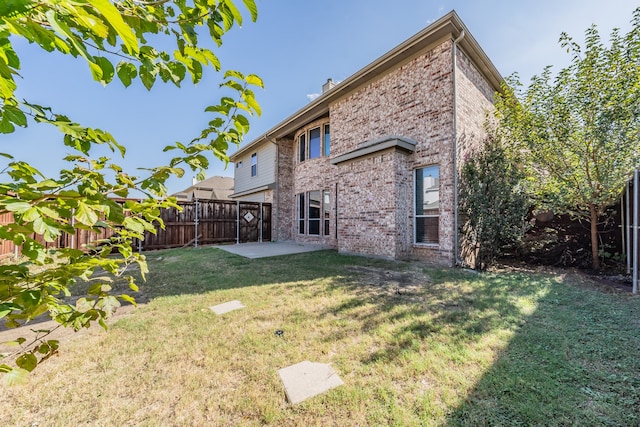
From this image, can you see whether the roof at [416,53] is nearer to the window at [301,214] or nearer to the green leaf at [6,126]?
the window at [301,214]

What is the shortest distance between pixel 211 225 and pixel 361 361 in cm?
1217

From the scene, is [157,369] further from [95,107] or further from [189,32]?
[189,32]

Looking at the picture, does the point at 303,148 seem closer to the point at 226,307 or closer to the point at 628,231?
the point at 226,307

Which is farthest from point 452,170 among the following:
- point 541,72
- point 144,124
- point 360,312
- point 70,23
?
point 70,23

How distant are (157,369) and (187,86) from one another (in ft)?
8.44

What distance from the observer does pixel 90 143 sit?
136 centimetres

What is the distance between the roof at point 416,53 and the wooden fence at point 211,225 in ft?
19.6

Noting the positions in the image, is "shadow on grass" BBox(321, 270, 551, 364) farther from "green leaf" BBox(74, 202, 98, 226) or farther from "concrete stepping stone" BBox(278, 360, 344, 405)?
"green leaf" BBox(74, 202, 98, 226)

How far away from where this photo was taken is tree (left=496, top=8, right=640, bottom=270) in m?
5.71

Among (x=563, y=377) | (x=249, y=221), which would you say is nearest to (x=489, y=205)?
(x=563, y=377)

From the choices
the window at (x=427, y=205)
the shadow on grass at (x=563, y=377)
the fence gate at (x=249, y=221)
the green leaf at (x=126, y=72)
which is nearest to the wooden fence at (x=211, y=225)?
the fence gate at (x=249, y=221)

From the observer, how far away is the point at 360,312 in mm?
3828

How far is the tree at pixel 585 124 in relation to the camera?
5.71 metres

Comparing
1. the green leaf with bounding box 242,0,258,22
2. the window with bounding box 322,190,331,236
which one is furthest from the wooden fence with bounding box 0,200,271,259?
the green leaf with bounding box 242,0,258,22
